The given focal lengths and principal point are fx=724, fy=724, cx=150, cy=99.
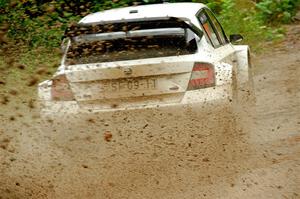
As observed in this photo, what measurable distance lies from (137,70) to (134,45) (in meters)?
0.31

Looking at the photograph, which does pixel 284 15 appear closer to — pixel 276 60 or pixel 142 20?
pixel 276 60

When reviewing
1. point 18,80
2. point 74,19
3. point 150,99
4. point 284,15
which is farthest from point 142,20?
point 284,15

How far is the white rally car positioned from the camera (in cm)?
619

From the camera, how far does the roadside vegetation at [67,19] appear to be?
13.9 metres

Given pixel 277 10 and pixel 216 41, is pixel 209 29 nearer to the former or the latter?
pixel 216 41

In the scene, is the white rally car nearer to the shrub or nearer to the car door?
the car door

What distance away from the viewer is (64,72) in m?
6.30

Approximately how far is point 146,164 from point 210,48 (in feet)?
4.94

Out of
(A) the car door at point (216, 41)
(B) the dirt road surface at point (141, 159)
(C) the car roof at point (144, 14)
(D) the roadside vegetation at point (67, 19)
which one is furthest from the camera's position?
(D) the roadside vegetation at point (67, 19)

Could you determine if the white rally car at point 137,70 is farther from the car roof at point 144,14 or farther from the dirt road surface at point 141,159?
the dirt road surface at point 141,159

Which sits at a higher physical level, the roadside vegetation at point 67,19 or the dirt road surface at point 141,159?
the dirt road surface at point 141,159

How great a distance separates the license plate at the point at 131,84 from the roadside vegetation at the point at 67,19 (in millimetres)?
6655

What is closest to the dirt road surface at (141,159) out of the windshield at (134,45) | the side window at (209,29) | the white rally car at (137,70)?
the white rally car at (137,70)

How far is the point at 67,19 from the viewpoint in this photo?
14977 millimetres
